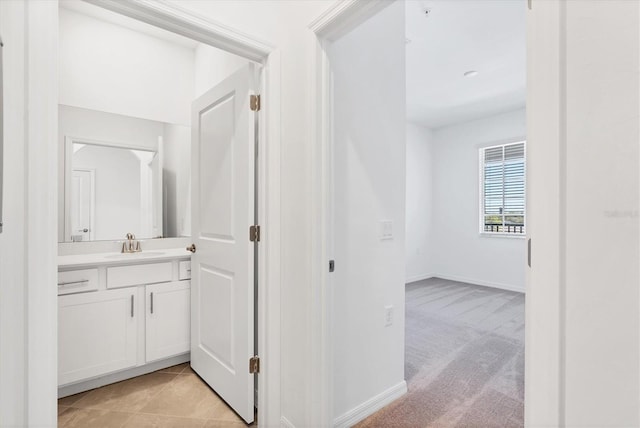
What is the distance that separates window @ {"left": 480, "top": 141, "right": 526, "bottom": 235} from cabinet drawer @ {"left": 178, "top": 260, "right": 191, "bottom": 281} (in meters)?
4.73

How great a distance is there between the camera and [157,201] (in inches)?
109

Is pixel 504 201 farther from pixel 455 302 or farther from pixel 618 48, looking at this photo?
pixel 618 48

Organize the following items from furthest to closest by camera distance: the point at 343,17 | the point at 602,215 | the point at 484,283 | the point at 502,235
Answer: the point at 484,283, the point at 502,235, the point at 343,17, the point at 602,215

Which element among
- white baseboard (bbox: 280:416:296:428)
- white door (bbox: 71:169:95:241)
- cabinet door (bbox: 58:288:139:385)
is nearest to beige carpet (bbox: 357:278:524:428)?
white baseboard (bbox: 280:416:296:428)

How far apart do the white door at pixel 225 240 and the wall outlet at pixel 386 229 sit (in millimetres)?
786

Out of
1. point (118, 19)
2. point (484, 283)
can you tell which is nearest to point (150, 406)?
point (118, 19)

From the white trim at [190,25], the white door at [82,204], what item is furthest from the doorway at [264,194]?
the white door at [82,204]

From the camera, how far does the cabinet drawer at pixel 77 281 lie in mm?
1980

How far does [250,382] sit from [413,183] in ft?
14.9

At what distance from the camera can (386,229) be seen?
196cm

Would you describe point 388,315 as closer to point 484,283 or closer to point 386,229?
Result: point 386,229

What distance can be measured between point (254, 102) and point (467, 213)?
478cm

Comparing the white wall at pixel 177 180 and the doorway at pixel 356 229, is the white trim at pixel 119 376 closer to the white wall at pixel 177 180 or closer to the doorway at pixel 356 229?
the white wall at pixel 177 180

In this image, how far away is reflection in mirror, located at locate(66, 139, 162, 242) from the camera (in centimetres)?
242
